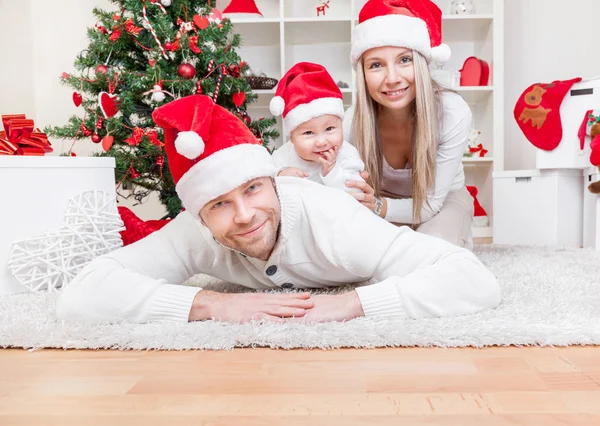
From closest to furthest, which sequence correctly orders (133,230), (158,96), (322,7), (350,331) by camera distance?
(350,331) < (133,230) < (158,96) < (322,7)

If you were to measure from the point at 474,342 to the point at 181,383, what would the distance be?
0.54 metres

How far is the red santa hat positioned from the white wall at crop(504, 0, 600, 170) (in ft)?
7.35

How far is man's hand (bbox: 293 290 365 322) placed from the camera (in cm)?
117

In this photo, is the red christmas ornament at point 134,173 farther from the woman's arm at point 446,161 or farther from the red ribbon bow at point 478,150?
the red ribbon bow at point 478,150

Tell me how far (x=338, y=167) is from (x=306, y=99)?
239 mm

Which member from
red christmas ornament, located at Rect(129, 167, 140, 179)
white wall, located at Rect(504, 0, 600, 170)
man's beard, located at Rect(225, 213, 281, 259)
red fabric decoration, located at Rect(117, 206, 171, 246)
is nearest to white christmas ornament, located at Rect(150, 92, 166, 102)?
red christmas ornament, located at Rect(129, 167, 140, 179)

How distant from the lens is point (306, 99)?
1.76 meters

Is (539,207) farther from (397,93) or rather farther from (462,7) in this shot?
(462,7)

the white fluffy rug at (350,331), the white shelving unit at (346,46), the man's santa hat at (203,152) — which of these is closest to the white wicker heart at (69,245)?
the white fluffy rug at (350,331)

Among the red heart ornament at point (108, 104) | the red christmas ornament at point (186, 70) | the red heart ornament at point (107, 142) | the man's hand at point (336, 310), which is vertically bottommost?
the man's hand at point (336, 310)

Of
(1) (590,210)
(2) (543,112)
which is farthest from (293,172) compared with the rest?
(1) (590,210)

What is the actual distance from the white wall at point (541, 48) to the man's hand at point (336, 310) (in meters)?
2.79

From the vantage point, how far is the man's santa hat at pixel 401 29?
1.79 metres

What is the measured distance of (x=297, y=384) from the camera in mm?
876
